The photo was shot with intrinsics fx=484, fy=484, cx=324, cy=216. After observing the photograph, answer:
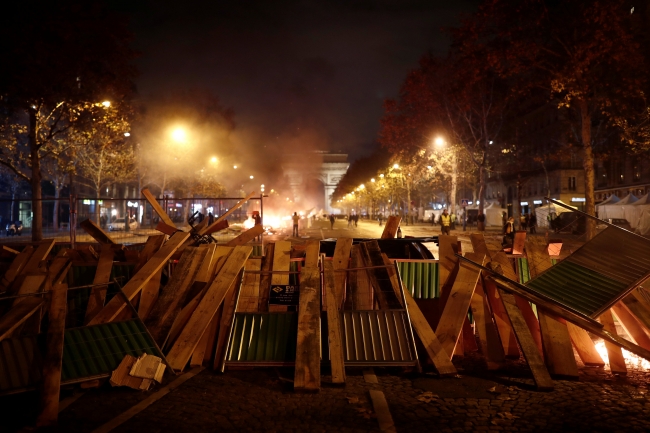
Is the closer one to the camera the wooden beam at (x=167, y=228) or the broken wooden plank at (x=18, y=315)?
the broken wooden plank at (x=18, y=315)

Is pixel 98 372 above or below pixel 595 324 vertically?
below

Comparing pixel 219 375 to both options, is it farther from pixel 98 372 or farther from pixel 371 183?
pixel 371 183

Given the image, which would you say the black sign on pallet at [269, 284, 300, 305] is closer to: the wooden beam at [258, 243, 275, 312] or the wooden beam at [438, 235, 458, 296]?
the wooden beam at [258, 243, 275, 312]

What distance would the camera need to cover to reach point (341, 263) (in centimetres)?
723

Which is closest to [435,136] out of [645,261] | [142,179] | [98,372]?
[142,179]

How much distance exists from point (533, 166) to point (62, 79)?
183ft

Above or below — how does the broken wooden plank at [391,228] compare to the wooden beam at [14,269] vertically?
above

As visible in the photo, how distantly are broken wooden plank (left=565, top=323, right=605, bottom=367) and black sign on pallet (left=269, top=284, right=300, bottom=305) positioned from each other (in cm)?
356

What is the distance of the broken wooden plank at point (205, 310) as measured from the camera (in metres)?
5.80

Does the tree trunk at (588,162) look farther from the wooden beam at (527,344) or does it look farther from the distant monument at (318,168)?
the distant monument at (318,168)

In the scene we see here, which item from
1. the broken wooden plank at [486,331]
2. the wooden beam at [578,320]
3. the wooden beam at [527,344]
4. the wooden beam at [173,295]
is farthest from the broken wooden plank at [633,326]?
the wooden beam at [173,295]

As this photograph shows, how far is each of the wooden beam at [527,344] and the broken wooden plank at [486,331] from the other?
1.02 feet

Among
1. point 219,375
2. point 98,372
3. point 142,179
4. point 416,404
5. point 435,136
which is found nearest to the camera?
point 416,404

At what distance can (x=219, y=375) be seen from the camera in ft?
18.6
